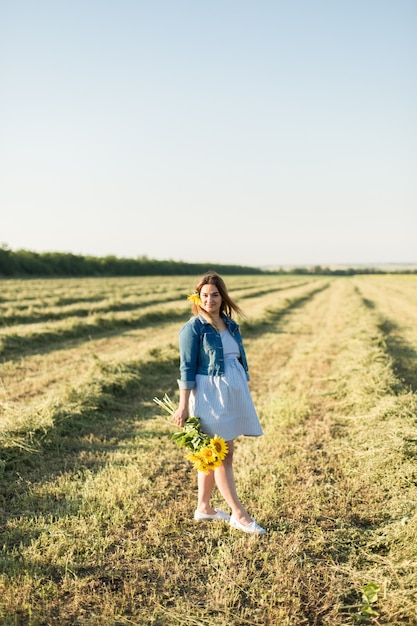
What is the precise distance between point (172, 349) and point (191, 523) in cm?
678

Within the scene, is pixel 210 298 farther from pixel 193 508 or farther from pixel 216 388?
pixel 193 508

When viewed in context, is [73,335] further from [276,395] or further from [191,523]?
[191,523]

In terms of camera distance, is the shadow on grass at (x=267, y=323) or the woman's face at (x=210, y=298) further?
the shadow on grass at (x=267, y=323)

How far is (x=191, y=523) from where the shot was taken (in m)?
3.83

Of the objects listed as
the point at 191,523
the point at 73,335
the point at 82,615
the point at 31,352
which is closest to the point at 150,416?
the point at 191,523

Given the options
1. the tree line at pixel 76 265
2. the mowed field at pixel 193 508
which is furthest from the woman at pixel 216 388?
the tree line at pixel 76 265

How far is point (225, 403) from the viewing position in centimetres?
363

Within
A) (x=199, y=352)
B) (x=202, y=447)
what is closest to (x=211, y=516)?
(x=202, y=447)

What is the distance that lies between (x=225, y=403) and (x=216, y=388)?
13 cm

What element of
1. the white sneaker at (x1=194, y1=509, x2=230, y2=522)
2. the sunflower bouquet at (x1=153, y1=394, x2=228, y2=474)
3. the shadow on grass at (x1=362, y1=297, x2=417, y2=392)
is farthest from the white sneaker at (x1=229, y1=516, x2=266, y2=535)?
the shadow on grass at (x1=362, y1=297, x2=417, y2=392)

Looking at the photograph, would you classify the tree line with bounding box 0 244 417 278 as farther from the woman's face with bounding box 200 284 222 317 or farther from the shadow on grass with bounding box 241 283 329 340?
the woman's face with bounding box 200 284 222 317

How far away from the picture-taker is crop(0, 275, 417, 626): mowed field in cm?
291

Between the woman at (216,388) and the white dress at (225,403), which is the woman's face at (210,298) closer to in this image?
the woman at (216,388)

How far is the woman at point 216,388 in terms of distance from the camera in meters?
3.65
